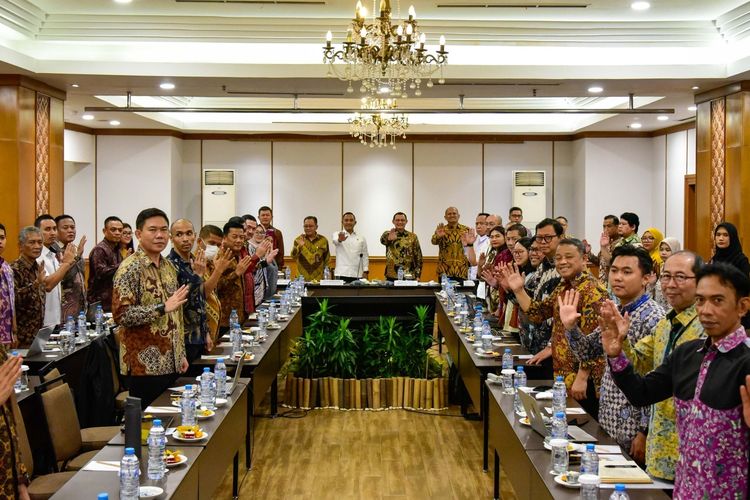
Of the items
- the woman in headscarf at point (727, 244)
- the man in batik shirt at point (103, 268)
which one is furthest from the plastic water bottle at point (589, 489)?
the man in batik shirt at point (103, 268)

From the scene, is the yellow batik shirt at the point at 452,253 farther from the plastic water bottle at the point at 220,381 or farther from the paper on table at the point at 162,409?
the paper on table at the point at 162,409

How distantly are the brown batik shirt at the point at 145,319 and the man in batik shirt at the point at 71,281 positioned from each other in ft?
9.83

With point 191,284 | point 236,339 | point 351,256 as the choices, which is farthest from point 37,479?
point 351,256

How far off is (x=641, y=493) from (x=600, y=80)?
6.26 meters

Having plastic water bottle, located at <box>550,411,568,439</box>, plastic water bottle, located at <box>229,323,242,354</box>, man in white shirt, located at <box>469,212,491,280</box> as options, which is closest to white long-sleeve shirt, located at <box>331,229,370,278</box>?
man in white shirt, located at <box>469,212,491,280</box>

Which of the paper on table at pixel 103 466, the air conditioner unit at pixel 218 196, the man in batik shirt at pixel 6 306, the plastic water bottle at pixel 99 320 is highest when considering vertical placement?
the air conditioner unit at pixel 218 196

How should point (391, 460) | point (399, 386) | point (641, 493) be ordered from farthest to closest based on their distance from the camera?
point (399, 386)
point (391, 460)
point (641, 493)

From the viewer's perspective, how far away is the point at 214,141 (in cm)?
1447

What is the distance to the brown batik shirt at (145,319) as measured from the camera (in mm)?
4445

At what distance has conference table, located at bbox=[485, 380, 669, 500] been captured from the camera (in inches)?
117

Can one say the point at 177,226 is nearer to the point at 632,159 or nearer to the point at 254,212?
the point at 254,212

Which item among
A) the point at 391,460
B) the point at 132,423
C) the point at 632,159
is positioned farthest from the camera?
the point at 632,159

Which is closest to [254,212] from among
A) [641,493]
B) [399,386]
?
[399,386]

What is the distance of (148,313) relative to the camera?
4414 mm
